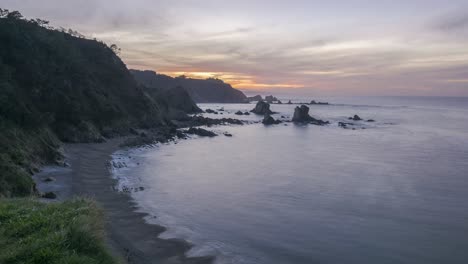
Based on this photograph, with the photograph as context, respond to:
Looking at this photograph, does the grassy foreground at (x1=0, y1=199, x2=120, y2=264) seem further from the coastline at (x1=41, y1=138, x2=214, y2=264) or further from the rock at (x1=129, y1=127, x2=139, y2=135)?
the rock at (x1=129, y1=127, x2=139, y2=135)

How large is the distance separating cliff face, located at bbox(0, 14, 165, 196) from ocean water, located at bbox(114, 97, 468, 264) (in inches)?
266

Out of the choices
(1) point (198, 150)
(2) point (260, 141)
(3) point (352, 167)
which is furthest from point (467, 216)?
(2) point (260, 141)

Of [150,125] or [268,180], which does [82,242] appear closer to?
[268,180]

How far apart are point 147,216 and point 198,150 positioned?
31340 millimetres

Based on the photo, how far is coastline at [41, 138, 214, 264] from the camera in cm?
1572

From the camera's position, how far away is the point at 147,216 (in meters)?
21.5

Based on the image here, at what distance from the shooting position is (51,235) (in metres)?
9.46

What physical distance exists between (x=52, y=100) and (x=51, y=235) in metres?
39.0

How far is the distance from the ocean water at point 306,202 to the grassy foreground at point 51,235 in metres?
7.00

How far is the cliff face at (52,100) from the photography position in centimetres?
2757

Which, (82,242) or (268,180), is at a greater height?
(82,242)

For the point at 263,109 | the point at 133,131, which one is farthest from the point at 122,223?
the point at 263,109

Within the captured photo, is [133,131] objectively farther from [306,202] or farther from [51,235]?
[51,235]

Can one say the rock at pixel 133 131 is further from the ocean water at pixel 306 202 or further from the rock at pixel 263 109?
the rock at pixel 263 109
